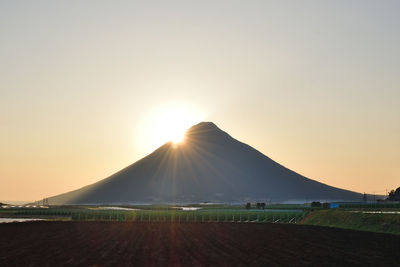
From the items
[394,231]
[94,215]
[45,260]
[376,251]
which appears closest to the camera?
[45,260]

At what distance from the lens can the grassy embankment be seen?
6834cm

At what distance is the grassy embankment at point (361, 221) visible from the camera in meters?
68.3

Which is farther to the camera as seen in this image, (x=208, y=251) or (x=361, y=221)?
(x=361, y=221)

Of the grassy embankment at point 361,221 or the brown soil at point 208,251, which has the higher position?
the grassy embankment at point 361,221

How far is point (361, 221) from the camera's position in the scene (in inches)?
3036

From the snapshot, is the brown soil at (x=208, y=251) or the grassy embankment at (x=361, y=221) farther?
the grassy embankment at (x=361, y=221)

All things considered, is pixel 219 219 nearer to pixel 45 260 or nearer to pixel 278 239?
pixel 278 239

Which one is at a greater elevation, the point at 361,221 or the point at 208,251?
the point at 361,221

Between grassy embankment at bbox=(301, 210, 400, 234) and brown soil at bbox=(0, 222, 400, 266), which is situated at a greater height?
grassy embankment at bbox=(301, 210, 400, 234)

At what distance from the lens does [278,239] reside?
2328 inches

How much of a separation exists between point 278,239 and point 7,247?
82.2 feet

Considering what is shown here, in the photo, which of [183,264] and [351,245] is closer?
[183,264]

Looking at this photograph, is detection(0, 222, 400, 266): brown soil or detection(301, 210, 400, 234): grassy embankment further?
detection(301, 210, 400, 234): grassy embankment

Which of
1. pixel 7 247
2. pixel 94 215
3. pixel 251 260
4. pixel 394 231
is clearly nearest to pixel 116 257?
pixel 251 260
